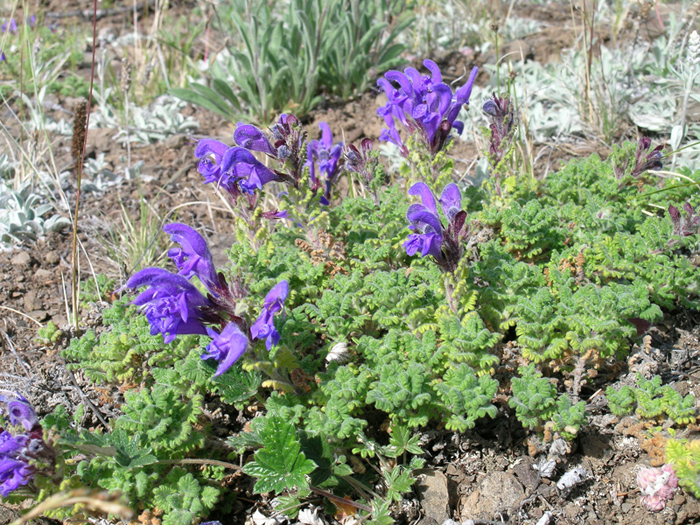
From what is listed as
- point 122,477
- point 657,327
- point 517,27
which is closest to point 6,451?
point 122,477

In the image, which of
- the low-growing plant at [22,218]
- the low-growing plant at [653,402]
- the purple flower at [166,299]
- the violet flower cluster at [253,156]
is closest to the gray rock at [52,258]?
the low-growing plant at [22,218]

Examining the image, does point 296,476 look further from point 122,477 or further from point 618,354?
point 618,354

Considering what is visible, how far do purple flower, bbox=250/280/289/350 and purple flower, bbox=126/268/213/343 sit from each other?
0.27 metres

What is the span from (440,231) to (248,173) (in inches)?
42.5

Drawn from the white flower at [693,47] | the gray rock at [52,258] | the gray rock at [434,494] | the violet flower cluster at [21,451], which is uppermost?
the white flower at [693,47]

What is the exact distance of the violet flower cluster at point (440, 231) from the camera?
95.3 inches

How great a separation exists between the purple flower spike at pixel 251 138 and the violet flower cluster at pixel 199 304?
67cm

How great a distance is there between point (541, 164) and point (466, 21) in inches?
118

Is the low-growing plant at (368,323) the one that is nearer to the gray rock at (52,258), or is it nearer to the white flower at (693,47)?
the white flower at (693,47)

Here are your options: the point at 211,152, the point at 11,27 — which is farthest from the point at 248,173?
the point at 11,27

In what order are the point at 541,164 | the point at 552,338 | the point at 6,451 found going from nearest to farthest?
the point at 6,451 → the point at 552,338 → the point at 541,164

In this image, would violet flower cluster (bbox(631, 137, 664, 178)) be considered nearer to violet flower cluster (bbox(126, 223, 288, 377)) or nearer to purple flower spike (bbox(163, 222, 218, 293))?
violet flower cluster (bbox(126, 223, 288, 377))

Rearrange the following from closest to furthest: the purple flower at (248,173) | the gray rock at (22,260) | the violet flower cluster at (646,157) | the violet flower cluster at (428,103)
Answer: the purple flower at (248,173)
the violet flower cluster at (428,103)
the violet flower cluster at (646,157)
the gray rock at (22,260)

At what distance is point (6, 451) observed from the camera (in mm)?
2059
